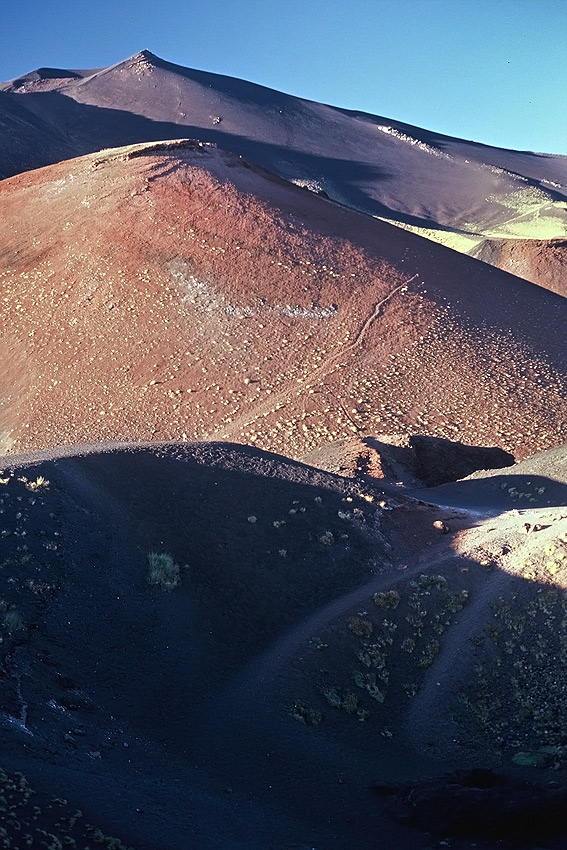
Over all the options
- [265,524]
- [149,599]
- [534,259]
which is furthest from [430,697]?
[534,259]

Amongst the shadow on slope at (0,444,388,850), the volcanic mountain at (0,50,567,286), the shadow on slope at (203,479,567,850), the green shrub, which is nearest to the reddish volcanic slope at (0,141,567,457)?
the shadow on slope at (0,444,388,850)

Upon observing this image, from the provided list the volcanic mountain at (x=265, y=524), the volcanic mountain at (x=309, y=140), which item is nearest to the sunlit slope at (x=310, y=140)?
the volcanic mountain at (x=309, y=140)

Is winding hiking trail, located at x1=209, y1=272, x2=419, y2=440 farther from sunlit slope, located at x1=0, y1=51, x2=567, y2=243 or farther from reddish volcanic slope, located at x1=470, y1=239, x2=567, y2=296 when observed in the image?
sunlit slope, located at x1=0, y1=51, x2=567, y2=243

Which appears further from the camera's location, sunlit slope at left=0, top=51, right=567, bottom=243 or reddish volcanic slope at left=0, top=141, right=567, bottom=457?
sunlit slope at left=0, top=51, right=567, bottom=243

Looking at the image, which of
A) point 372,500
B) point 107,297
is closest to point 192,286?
point 107,297

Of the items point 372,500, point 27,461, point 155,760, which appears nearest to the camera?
point 155,760

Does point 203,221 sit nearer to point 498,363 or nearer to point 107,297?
point 107,297
